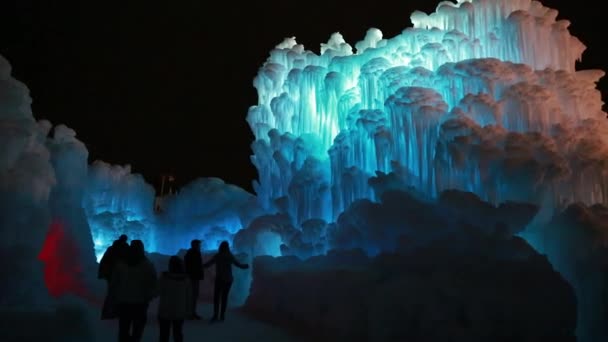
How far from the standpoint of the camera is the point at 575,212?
11.4m

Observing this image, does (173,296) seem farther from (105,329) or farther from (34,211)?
(34,211)

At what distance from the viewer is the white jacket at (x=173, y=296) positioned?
7.52 metres

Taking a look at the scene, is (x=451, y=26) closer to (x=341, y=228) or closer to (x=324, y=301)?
(x=341, y=228)

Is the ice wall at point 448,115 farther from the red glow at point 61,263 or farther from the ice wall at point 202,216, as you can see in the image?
the red glow at point 61,263

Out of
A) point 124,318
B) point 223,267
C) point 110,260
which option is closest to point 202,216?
point 223,267

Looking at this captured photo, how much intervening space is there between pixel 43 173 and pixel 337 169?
7457 mm

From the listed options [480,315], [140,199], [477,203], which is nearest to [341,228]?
[477,203]

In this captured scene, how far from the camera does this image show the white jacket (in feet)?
24.7

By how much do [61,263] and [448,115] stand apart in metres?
12.0

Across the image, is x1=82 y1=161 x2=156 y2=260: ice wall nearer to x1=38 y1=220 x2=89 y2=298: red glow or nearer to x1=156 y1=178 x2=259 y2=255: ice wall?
x1=156 y1=178 x2=259 y2=255: ice wall

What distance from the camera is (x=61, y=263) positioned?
1673cm

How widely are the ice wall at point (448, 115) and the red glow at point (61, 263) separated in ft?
20.6

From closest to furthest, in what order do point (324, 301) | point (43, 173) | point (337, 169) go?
point (324, 301) → point (43, 173) → point (337, 169)

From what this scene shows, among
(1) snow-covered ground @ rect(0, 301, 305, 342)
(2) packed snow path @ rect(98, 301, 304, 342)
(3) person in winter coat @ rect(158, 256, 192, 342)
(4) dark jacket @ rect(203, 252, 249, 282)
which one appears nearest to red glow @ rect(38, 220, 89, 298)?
(1) snow-covered ground @ rect(0, 301, 305, 342)
